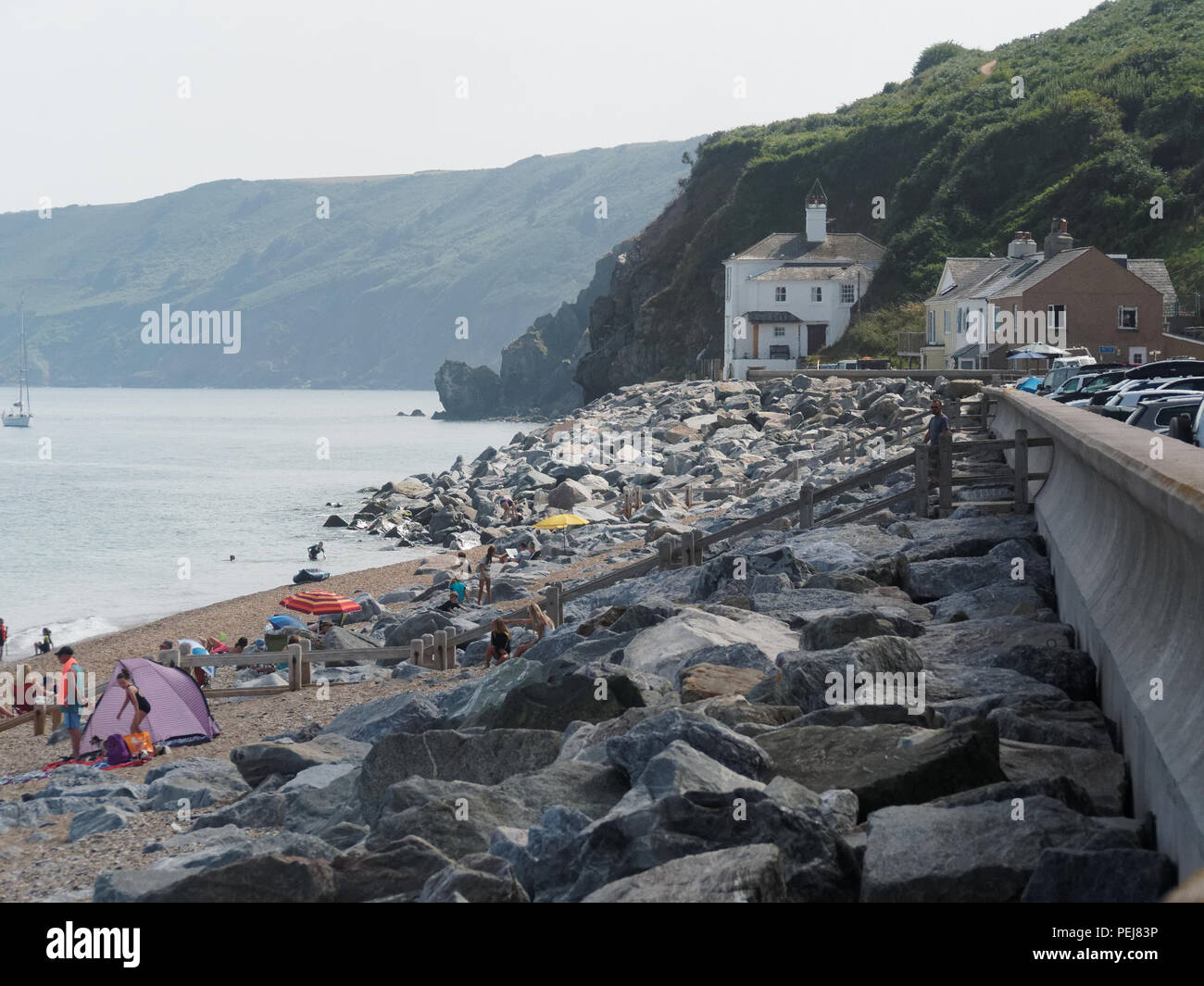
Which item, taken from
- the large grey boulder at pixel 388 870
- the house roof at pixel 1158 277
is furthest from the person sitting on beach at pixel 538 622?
the house roof at pixel 1158 277

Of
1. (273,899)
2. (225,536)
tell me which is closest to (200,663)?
(273,899)

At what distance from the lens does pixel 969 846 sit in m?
5.45

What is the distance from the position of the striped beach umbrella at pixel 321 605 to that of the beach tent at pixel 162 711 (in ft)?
36.1

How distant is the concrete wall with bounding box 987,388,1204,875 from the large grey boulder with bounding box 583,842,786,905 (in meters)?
1.52

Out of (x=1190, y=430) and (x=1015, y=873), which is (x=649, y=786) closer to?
(x=1015, y=873)

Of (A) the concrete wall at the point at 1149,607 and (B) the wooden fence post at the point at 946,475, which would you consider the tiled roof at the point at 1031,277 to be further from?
(A) the concrete wall at the point at 1149,607

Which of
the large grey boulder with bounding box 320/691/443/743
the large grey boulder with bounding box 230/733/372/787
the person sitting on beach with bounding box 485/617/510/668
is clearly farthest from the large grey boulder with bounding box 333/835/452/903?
the person sitting on beach with bounding box 485/617/510/668

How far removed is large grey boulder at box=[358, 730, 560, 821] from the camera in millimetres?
8602

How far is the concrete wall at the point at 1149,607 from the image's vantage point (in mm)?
4918

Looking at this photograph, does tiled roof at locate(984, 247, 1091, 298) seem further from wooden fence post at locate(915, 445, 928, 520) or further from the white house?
wooden fence post at locate(915, 445, 928, 520)

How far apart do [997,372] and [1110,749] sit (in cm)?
4767

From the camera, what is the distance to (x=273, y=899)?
615 centimetres

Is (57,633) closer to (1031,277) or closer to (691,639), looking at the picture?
(691,639)

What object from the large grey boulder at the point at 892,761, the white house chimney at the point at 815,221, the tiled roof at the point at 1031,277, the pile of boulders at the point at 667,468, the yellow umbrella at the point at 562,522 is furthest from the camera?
the white house chimney at the point at 815,221
